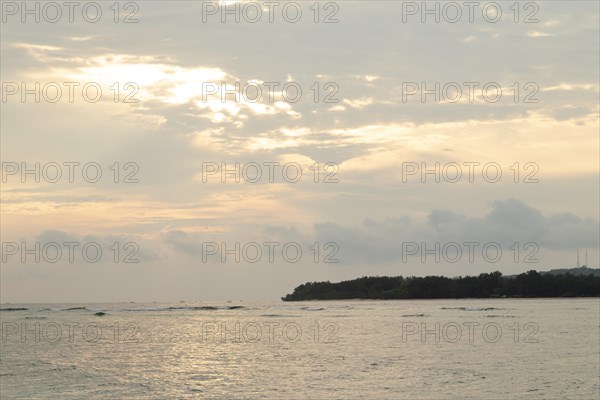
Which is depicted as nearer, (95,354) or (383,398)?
(383,398)

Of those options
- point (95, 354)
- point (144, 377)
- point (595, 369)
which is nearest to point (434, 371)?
point (595, 369)

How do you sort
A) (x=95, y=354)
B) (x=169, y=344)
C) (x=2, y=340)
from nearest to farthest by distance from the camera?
(x=95, y=354), (x=169, y=344), (x=2, y=340)

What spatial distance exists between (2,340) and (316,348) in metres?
41.2

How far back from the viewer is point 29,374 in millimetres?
50406

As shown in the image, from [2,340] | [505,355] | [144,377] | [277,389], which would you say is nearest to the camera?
[277,389]

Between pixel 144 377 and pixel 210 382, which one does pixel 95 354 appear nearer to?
pixel 144 377

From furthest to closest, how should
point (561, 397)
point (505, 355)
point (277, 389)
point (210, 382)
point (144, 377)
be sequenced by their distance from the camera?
point (505, 355)
point (144, 377)
point (210, 382)
point (277, 389)
point (561, 397)

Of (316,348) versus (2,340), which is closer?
(316,348)

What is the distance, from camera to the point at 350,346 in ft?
227

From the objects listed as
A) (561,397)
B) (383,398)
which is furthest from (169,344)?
(561,397)

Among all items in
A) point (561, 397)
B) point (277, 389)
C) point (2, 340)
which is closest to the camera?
point (561, 397)

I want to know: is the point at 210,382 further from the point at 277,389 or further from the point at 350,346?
the point at 350,346

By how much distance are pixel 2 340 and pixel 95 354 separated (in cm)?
2530

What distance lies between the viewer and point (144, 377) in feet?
161
